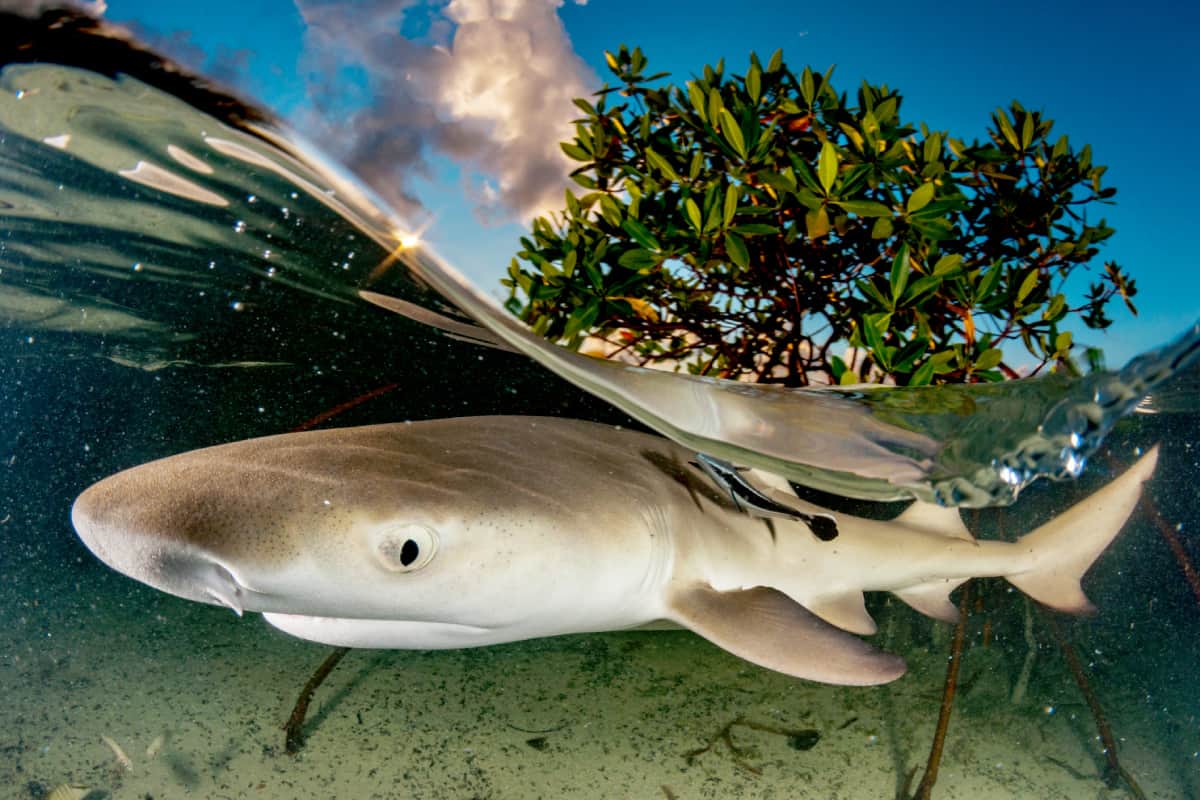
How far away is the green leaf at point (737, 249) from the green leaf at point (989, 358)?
0.81 metres

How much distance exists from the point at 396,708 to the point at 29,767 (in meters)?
0.84

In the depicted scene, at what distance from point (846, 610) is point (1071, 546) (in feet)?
2.26

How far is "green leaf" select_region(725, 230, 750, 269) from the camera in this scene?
1.80 metres

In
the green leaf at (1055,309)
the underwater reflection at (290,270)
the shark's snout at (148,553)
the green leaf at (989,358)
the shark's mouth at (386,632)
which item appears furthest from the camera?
the green leaf at (1055,309)

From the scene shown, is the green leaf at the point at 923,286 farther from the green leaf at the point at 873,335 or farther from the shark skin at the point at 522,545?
the shark skin at the point at 522,545

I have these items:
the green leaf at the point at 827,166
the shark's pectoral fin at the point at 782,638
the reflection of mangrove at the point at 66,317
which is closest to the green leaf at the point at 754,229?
the green leaf at the point at 827,166

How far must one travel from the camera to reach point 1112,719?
1.83 metres

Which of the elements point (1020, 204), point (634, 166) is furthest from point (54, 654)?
point (1020, 204)

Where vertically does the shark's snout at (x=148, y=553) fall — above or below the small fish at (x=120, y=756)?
above

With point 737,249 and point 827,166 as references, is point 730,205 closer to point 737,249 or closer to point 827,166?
point 737,249

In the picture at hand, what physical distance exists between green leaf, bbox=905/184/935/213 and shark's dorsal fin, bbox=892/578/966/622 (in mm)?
1014

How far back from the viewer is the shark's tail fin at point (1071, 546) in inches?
70.4

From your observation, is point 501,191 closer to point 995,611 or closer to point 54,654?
point 54,654

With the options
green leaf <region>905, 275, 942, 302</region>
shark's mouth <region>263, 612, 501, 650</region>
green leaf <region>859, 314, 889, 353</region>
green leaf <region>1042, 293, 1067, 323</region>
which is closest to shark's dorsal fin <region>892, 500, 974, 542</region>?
green leaf <region>859, 314, 889, 353</region>
